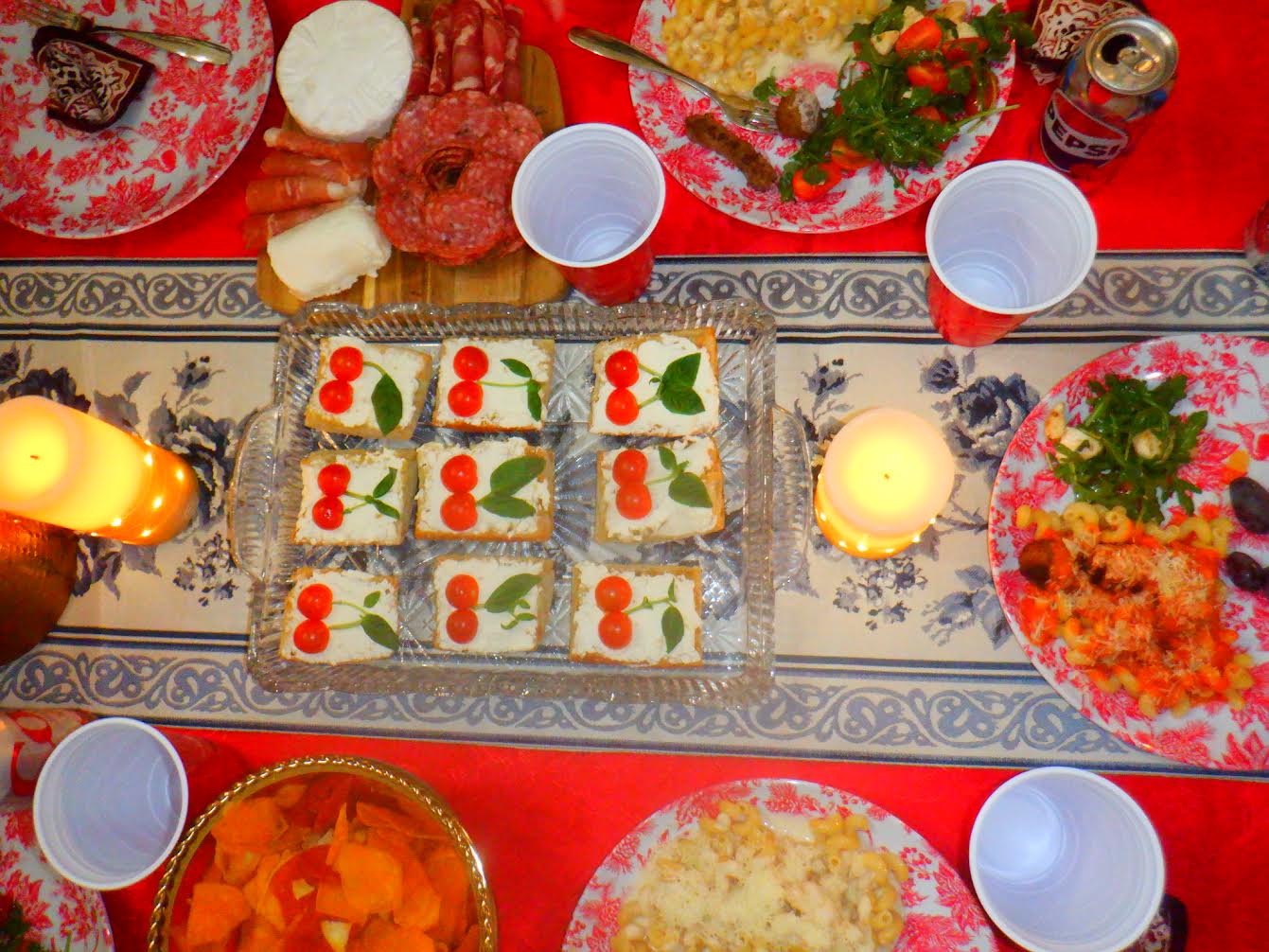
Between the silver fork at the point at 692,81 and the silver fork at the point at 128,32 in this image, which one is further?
the silver fork at the point at 128,32

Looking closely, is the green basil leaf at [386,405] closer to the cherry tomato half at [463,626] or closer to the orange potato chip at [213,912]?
the cherry tomato half at [463,626]

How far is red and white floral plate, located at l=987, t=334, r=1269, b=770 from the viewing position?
4.62 ft

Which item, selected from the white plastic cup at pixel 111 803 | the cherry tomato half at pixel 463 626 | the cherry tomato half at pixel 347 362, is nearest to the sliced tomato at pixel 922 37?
the cherry tomato half at pixel 347 362

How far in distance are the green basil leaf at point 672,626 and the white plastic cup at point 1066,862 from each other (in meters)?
0.53

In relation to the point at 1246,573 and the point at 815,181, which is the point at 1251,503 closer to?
the point at 1246,573

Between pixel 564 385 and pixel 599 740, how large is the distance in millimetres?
657

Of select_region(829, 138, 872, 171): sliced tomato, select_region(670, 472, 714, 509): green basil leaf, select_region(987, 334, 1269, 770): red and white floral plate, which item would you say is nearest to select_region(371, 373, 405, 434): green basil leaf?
select_region(670, 472, 714, 509): green basil leaf

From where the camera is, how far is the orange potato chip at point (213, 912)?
4.24 feet

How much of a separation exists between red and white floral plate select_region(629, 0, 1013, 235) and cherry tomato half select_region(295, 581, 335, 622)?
3.24 feet

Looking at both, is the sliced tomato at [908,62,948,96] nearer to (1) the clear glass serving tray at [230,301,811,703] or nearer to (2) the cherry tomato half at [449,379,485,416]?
(1) the clear glass serving tray at [230,301,811,703]

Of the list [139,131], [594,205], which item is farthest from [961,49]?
[139,131]

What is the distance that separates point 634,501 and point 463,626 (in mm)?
366

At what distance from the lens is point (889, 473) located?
1.34 meters

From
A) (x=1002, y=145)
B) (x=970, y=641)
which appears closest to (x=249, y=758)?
(x=970, y=641)
